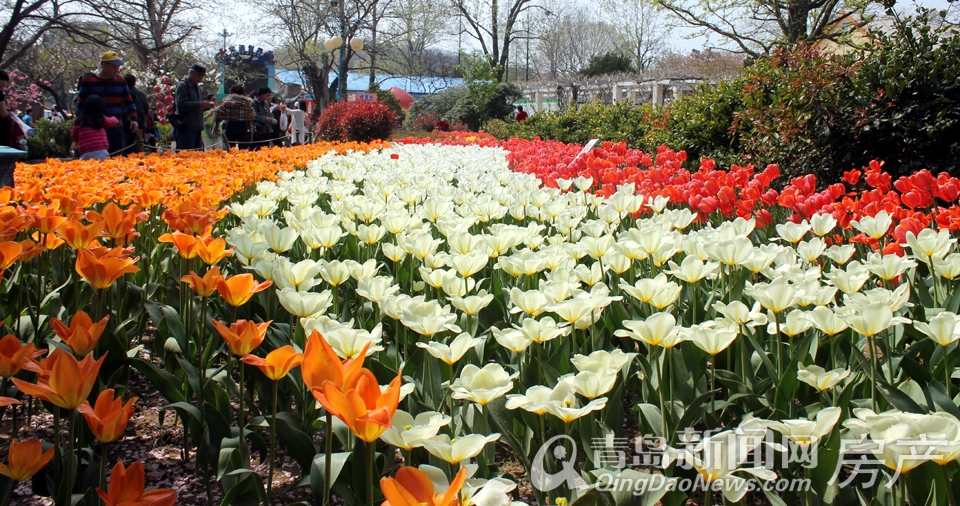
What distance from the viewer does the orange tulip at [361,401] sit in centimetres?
86

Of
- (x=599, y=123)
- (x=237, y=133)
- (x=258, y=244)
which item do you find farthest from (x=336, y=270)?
(x=599, y=123)

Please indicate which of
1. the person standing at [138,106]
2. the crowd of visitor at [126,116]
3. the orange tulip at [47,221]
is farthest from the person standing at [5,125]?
the orange tulip at [47,221]

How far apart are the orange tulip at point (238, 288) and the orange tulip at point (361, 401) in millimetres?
622

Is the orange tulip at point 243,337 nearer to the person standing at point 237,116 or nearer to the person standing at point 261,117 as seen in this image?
the person standing at point 237,116

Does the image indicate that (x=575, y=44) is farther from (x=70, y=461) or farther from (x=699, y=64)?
(x=70, y=461)

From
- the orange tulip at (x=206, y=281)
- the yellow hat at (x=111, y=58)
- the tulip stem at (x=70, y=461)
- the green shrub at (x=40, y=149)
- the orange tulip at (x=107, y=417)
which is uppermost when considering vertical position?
the yellow hat at (x=111, y=58)

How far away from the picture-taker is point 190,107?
894 cm

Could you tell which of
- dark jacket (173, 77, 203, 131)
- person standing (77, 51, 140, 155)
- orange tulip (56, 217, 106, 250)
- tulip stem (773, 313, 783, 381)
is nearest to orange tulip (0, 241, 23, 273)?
orange tulip (56, 217, 106, 250)

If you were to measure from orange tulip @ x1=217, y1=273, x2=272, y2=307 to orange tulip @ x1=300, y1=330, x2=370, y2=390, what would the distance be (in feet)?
1.73

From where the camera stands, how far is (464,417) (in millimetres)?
1518

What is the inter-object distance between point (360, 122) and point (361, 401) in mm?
15207

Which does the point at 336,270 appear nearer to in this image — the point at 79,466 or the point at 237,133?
the point at 79,466

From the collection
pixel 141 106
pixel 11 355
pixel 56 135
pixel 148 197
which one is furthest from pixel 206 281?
pixel 56 135

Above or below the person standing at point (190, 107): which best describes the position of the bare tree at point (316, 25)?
above
